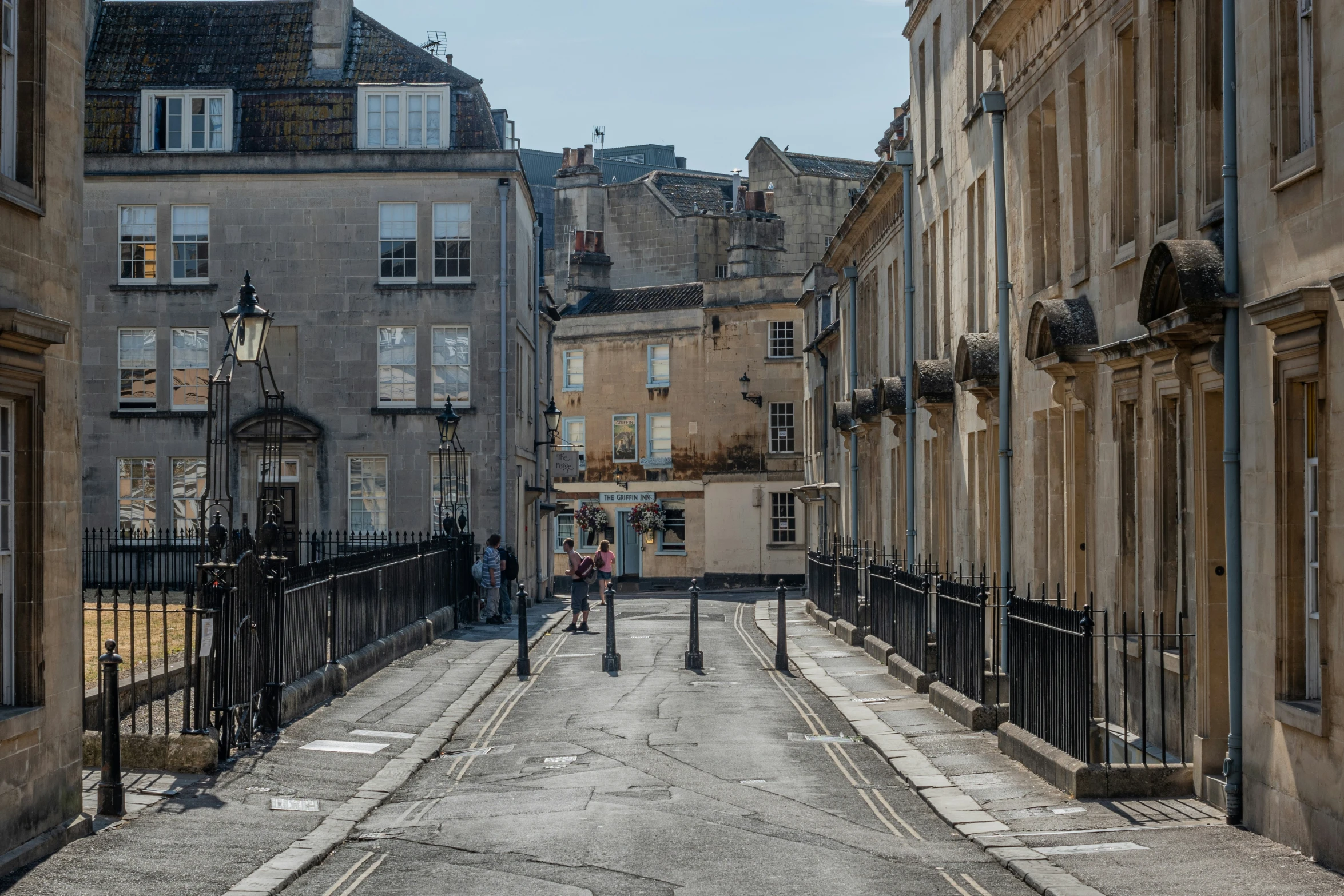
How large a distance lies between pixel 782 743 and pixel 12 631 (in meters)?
7.35

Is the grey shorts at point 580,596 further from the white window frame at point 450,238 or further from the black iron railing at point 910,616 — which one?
the white window frame at point 450,238

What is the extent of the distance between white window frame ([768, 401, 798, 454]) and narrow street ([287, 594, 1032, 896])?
3626cm

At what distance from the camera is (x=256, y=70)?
38344 millimetres

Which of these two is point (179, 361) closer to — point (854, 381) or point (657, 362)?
point (854, 381)

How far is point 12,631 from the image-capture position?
10.1 m

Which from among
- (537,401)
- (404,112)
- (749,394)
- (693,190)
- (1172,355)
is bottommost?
(1172,355)

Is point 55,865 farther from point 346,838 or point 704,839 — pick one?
point 704,839

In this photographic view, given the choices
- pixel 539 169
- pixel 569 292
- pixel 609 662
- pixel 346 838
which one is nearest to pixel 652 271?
pixel 569 292

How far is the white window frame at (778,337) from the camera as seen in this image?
5531cm

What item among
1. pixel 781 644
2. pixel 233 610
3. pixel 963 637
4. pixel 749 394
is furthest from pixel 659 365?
pixel 233 610

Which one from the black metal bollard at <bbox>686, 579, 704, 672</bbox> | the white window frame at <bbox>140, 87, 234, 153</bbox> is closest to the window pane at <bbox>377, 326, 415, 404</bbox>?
the white window frame at <bbox>140, 87, 234, 153</bbox>

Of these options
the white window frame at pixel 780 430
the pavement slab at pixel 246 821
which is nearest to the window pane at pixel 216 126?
the pavement slab at pixel 246 821

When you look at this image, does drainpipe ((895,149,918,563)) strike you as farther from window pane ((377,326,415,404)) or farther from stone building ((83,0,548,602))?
window pane ((377,326,415,404))

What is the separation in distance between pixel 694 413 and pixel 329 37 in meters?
21.7
